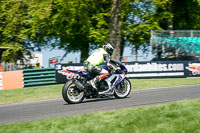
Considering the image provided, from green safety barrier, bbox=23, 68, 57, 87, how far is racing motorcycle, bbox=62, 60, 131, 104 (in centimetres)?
907

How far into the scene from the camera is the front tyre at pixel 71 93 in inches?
359

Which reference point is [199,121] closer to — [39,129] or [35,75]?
[39,129]

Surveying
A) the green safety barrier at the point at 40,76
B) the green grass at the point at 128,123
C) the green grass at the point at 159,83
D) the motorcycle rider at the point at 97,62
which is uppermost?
the motorcycle rider at the point at 97,62

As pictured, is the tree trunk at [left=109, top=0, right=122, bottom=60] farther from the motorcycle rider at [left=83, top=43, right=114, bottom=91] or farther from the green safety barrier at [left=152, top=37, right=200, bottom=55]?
the motorcycle rider at [left=83, top=43, right=114, bottom=91]

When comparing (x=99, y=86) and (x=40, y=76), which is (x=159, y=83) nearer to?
(x=99, y=86)

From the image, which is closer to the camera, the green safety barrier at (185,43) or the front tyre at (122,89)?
the front tyre at (122,89)

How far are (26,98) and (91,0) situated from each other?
39.2 ft

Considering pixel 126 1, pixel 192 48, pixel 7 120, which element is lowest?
pixel 7 120

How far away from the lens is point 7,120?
7.60m

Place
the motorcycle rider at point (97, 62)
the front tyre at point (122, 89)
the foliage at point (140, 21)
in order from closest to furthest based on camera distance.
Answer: the motorcycle rider at point (97, 62) → the front tyre at point (122, 89) → the foliage at point (140, 21)

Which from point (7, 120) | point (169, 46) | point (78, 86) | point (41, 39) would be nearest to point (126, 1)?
point (169, 46)

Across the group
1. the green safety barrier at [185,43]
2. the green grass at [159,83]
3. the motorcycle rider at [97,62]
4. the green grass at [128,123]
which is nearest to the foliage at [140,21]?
the green safety barrier at [185,43]

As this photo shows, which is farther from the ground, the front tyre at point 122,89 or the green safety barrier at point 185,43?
the green safety barrier at point 185,43

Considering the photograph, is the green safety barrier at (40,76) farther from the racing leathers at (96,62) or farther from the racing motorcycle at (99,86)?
the racing leathers at (96,62)
